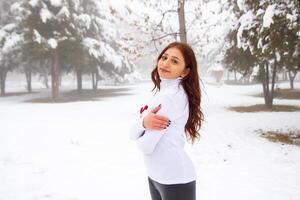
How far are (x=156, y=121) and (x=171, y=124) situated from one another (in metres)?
0.17

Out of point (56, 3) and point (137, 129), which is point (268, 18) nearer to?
point (137, 129)

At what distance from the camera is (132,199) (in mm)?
5145

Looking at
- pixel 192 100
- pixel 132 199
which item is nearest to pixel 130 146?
pixel 132 199

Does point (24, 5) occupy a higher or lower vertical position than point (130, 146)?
higher

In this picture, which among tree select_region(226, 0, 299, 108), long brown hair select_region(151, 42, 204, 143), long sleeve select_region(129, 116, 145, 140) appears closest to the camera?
long sleeve select_region(129, 116, 145, 140)

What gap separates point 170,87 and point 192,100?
7.7 inches

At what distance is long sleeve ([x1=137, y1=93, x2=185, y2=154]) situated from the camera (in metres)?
2.09

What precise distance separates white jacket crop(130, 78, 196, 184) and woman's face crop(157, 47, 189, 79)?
0.05m

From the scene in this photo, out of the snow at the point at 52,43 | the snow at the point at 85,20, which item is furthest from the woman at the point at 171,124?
the snow at the point at 85,20

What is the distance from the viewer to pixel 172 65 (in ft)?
7.56

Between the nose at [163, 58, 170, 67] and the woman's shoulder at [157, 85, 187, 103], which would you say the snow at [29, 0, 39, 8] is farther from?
the woman's shoulder at [157, 85, 187, 103]

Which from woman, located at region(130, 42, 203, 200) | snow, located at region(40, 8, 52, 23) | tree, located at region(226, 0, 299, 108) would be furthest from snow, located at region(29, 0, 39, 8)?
woman, located at region(130, 42, 203, 200)

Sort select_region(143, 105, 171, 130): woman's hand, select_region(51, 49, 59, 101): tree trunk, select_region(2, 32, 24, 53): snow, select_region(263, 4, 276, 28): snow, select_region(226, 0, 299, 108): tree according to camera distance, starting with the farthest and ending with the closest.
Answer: select_region(51, 49, 59, 101): tree trunk
select_region(2, 32, 24, 53): snow
select_region(226, 0, 299, 108): tree
select_region(263, 4, 276, 28): snow
select_region(143, 105, 171, 130): woman's hand

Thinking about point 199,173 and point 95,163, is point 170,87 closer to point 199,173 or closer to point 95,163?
point 199,173
